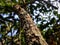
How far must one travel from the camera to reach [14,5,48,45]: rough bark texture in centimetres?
191

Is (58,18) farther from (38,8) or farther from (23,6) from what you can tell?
(23,6)

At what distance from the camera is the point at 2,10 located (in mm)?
2551

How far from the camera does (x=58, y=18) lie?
3053 mm

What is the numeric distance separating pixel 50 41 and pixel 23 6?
82 centimetres

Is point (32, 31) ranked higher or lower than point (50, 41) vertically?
higher

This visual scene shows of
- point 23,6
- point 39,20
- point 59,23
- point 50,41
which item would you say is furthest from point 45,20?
point 23,6

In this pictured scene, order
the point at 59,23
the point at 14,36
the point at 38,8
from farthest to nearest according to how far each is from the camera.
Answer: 1. the point at 38,8
2. the point at 59,23
3. the point at 14,36

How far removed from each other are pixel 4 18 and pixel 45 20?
83 centimetres

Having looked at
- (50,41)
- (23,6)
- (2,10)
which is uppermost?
(23,6)

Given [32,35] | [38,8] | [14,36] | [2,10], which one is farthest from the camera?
[38,8]

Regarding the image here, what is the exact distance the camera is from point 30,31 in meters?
1.98

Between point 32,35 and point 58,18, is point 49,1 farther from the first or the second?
point 32,35

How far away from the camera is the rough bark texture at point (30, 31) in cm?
191

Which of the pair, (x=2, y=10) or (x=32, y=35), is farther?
(x=2, y=10)
